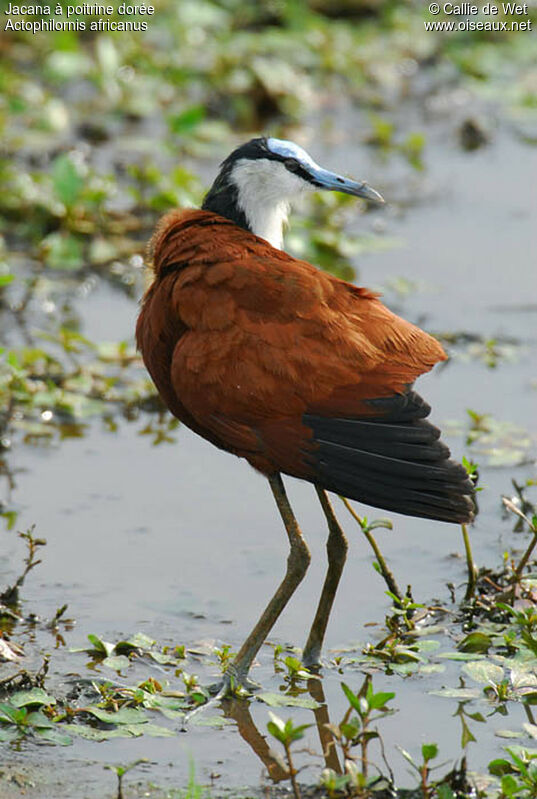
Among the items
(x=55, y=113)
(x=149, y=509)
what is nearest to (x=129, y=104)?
(x=55, y=113)

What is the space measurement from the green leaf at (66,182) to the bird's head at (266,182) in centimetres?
263

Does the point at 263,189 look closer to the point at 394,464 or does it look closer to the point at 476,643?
the point at 394,464

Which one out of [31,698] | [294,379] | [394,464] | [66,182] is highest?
[66,182]

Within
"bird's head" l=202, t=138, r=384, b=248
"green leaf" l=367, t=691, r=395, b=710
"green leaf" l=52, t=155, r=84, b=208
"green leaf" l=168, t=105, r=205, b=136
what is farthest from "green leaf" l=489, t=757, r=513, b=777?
"green leaf" l=168, t=105, r=205, b=136

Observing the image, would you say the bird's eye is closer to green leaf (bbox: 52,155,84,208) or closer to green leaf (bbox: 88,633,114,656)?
green leaf (bbox: 88,633,114,656)

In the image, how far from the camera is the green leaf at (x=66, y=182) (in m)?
6.83

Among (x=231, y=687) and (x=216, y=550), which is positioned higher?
(x=216, y=550)

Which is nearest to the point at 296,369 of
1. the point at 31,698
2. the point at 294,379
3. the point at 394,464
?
the point at 294,379

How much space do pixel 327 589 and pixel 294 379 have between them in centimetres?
75

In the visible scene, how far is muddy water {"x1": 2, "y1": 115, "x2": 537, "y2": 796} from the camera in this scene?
12.0ft

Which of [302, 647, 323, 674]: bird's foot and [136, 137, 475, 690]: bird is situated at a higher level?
[136, 137, 475, 690]: bird

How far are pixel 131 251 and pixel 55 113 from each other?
1.64m

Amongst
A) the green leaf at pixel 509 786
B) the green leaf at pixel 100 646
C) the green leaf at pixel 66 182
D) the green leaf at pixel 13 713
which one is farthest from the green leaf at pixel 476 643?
the green leaf at pixel 66 182

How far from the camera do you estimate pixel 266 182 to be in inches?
169
